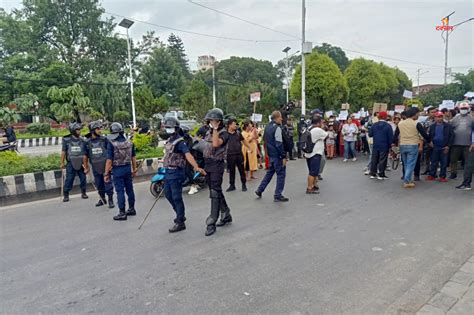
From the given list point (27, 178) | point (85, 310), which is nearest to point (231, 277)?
point (85, 310)

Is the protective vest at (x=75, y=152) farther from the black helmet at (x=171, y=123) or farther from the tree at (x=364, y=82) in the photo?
the tree at (x=364, y=82)

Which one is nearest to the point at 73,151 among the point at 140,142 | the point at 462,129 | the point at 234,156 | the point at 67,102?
the point at 234,156

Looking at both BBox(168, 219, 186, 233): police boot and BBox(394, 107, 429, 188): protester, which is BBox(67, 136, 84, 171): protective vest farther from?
BBox(394, 107, 429, 188): protester

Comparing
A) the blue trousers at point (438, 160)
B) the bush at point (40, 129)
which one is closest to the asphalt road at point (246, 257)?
the blue trousers at point (438, 160)

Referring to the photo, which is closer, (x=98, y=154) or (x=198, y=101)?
(x=98, y=154)

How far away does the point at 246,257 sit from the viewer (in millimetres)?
4273

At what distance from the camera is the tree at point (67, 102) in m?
32.8

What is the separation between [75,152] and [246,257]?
4899 millimetres

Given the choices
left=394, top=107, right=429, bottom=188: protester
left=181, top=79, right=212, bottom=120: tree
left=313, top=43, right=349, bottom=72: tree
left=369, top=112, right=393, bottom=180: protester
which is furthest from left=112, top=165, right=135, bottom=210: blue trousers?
left=313, top=43, right=349, bottom=72: tree

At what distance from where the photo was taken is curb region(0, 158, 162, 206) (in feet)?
25.9

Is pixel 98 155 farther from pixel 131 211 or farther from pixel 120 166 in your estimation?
pixel 131 211

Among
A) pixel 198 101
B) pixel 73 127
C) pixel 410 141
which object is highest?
pixel 198 101

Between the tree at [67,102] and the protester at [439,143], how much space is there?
31410 millimetres

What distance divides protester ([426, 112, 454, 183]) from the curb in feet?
21.8
